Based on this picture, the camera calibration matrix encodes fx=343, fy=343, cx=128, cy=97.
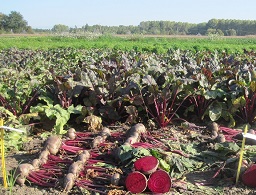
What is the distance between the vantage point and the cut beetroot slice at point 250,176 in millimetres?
3031

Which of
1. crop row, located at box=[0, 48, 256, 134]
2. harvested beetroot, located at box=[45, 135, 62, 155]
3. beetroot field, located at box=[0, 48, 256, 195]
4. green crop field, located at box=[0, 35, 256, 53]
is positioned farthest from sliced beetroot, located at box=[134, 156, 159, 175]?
green crop field, located at box=[0, 35, 256, 53]

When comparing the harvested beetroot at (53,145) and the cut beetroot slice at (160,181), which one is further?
the harvested beetroot at (53,145)

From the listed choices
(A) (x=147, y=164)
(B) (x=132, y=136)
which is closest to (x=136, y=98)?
(B) (x=132, y=136)

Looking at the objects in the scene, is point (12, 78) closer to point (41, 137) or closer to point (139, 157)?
point (41, 137)

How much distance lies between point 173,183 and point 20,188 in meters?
1.40

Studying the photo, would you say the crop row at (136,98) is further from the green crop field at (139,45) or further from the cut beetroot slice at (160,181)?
the green crop field at (139,45)

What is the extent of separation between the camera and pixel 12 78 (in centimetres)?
693

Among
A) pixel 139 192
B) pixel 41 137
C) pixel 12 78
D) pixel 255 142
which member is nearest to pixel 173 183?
pixel 139 192

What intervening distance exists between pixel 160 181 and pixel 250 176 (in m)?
0.81

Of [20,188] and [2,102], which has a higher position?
[2,102]

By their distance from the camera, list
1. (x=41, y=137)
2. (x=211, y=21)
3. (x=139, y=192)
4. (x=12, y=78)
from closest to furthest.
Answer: (x=139, y=192) → (x=41, y=137) → (x=12, y=78) → (x=211, y=21)

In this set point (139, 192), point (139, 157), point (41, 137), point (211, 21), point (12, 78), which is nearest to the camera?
point (139, 192)

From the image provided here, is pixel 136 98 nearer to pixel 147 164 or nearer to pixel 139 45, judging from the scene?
pixel 147 164

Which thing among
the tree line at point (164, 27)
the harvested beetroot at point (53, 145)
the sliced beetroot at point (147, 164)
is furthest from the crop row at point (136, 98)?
the tree line at point (164, 27)
